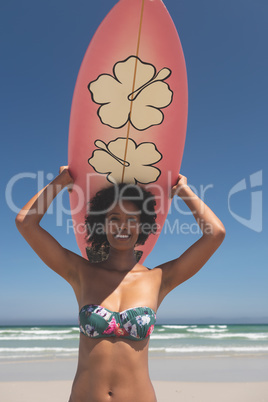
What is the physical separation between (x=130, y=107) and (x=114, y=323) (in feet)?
4.56

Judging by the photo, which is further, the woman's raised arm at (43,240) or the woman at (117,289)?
the woman's raised arm at (43,240)

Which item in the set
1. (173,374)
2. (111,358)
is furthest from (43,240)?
(173,374)

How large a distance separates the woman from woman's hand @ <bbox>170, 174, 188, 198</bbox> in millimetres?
102

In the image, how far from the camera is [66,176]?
7.80 feet

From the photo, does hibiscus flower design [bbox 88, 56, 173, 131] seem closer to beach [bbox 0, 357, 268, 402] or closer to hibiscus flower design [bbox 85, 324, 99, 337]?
hibiscus flower design [bbox 85, 324, 99, 337]

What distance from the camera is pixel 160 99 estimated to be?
2434mm

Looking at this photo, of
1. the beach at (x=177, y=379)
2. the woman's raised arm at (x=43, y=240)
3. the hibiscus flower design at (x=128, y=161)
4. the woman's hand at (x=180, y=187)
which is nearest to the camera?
the woman's raised arm at (x=43, y=240)

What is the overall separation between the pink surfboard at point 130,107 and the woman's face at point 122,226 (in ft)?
1.71

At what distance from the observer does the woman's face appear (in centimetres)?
203

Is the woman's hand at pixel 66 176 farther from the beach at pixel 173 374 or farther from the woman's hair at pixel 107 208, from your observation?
the beach at pixel 173 374

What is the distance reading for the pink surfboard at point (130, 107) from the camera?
2.26 meters

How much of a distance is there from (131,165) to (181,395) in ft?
14.6

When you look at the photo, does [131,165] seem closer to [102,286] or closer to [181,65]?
[181,65]

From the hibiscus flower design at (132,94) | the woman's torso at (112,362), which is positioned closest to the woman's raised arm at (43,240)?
the woman's torso at (112,362)
